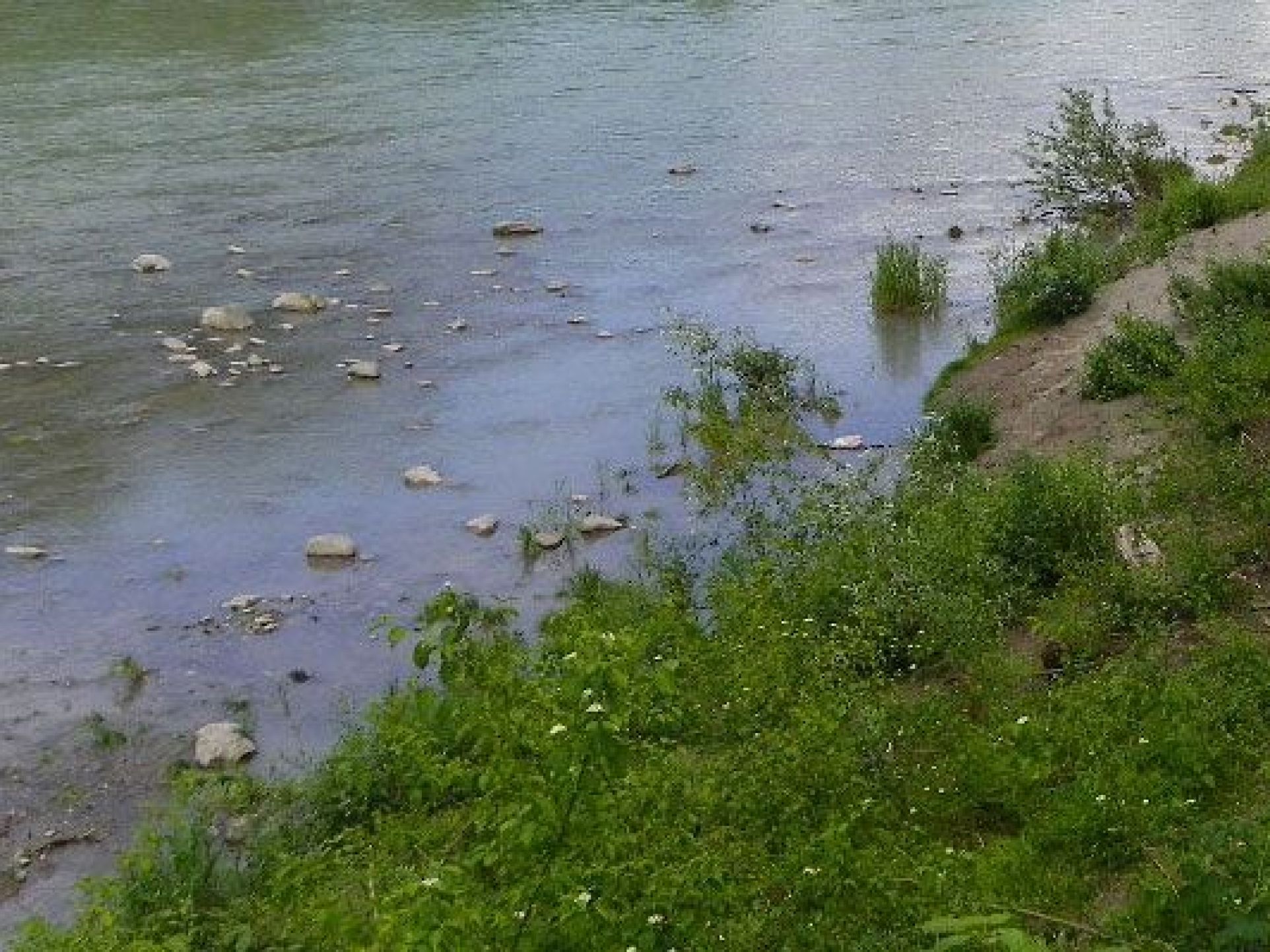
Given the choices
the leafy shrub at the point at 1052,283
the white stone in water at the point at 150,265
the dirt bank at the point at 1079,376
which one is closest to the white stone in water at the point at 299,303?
the white stone in water at the point at 150,265

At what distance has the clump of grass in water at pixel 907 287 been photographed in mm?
16766

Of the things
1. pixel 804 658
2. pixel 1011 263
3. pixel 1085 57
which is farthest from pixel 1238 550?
pixel 1085 57

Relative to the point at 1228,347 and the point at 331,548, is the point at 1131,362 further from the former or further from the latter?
the point at 331,548

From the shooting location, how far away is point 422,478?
13070mm

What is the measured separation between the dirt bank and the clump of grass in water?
1926mm

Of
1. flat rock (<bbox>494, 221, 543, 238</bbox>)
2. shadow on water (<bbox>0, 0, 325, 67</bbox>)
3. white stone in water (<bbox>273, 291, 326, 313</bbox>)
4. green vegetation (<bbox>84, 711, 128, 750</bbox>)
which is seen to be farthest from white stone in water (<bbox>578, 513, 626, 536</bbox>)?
shadow on water (<bbox>0, 0, 325, 67</bbox>)

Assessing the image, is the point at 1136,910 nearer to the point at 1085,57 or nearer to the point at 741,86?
the point at 741,86

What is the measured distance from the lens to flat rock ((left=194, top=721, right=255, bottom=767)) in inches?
355

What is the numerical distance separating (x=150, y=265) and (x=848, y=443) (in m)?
9.17

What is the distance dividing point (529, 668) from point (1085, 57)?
25.4 metres

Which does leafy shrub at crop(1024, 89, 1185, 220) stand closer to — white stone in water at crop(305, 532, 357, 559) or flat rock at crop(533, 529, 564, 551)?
flat rock at crop(533, 529, 564, 551)

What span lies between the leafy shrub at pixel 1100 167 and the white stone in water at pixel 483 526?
33.5 feet

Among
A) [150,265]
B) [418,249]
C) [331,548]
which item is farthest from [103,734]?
[418,249]

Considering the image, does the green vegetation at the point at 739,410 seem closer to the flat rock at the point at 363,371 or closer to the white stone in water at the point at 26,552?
the flat rock at the point at 363,371
